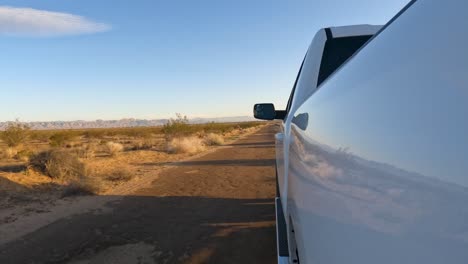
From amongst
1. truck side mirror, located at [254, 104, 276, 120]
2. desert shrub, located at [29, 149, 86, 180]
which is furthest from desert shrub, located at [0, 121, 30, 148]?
truck side mirror, located at [254, 104, 276, 120]

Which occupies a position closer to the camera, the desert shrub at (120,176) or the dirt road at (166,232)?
the dirt road at (166,232)

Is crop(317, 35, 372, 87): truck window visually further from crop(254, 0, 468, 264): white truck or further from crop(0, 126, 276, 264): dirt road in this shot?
crop(0, 126, 276, 264): dirt road

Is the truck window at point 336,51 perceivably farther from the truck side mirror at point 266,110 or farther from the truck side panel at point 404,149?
the truck side panel at point 404,149

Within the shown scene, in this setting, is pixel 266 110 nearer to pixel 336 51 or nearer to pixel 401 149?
pixel 336 51

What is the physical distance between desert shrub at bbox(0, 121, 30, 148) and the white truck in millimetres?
32110

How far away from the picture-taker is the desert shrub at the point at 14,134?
29.9 meters

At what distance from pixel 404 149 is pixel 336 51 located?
3.18m

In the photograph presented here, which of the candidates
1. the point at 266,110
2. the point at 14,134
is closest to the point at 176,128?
the point at 14,134

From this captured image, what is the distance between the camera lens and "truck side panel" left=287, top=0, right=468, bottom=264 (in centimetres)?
75

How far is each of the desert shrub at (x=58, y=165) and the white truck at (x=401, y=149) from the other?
522 inches

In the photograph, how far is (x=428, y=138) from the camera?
0.82 metres

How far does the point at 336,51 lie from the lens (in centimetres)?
395

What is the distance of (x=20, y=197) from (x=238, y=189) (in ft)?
17.5

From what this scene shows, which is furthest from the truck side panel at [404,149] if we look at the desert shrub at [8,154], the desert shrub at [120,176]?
the desert shrub at [8,154]
